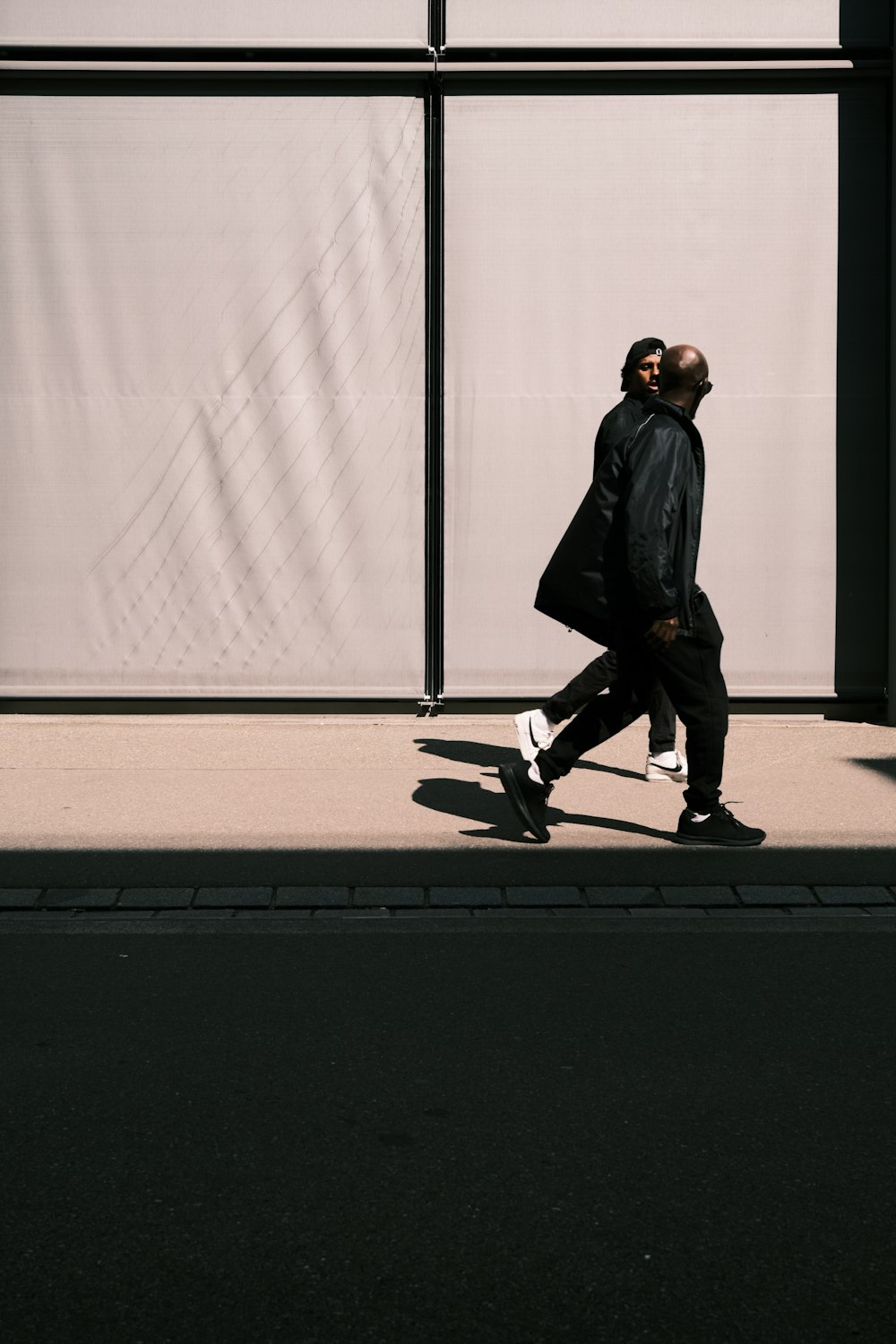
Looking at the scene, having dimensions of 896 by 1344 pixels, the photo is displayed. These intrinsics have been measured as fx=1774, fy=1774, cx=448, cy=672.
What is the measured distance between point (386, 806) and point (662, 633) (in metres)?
1.80

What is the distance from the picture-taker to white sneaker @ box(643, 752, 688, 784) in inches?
338

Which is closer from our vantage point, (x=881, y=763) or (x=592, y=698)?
(x=592, y=698)

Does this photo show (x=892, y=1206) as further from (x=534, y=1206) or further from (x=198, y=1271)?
(x=198, y=1271)

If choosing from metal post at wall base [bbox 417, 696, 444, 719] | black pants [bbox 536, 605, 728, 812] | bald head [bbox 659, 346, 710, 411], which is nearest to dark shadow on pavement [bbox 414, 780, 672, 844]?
black pants [bbox 536, 605, 728, 812]

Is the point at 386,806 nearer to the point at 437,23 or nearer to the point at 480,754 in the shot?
the point at 480,754

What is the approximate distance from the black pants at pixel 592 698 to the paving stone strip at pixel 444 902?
1621mm

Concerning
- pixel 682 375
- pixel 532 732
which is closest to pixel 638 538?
pixel 682 375

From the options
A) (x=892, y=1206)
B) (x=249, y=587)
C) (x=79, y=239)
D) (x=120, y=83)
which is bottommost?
(x=892, y=1206)

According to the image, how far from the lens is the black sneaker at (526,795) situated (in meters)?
Answer: 6.95

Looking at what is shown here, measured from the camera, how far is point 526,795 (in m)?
6.95

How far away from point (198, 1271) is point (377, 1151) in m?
0.67

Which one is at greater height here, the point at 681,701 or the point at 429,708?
the point at 681,701

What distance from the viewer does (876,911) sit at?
599 cm

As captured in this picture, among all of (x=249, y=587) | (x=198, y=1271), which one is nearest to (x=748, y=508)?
(x=249, y=587)
